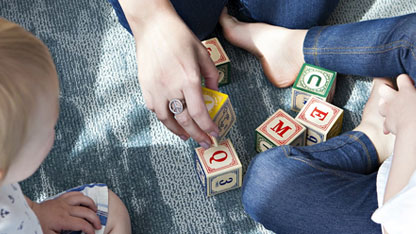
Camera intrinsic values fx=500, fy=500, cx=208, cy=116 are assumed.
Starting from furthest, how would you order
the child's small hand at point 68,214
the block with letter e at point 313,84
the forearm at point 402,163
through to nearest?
the block with letter e at point 313,84, the child's small hand at point 68,214, the forearm at point 402,163

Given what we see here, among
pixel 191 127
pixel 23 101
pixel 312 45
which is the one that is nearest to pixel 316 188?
pixel 191 127

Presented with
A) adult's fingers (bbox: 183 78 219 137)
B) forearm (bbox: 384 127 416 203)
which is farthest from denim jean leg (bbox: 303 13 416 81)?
adult's fingers (bbox: 183 78 219 137)

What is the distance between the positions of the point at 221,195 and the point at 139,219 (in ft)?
0.66

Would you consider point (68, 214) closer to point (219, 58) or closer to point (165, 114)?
point (165, 114)

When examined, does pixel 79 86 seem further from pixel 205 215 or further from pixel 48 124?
pixel 48 124

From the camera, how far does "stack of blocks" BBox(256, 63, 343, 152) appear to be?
1.18 meters

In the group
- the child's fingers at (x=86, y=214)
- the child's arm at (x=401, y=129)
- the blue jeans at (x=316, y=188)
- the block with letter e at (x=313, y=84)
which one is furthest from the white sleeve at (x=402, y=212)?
the child's fingers at (x=86, y=214)

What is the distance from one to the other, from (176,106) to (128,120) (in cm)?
39

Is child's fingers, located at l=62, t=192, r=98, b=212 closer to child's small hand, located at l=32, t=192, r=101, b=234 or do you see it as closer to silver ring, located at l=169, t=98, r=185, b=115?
child's small hand, located at l=32, t=192, r=101, b=234

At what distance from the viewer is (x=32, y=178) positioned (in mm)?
1227

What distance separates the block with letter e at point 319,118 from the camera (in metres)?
1.19

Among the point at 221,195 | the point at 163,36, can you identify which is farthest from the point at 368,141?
the point at 163,36

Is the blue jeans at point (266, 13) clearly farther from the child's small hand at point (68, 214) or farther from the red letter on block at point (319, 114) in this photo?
the child's small hand at point (68, 214)

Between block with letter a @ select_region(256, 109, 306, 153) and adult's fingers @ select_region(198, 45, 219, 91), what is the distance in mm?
219
